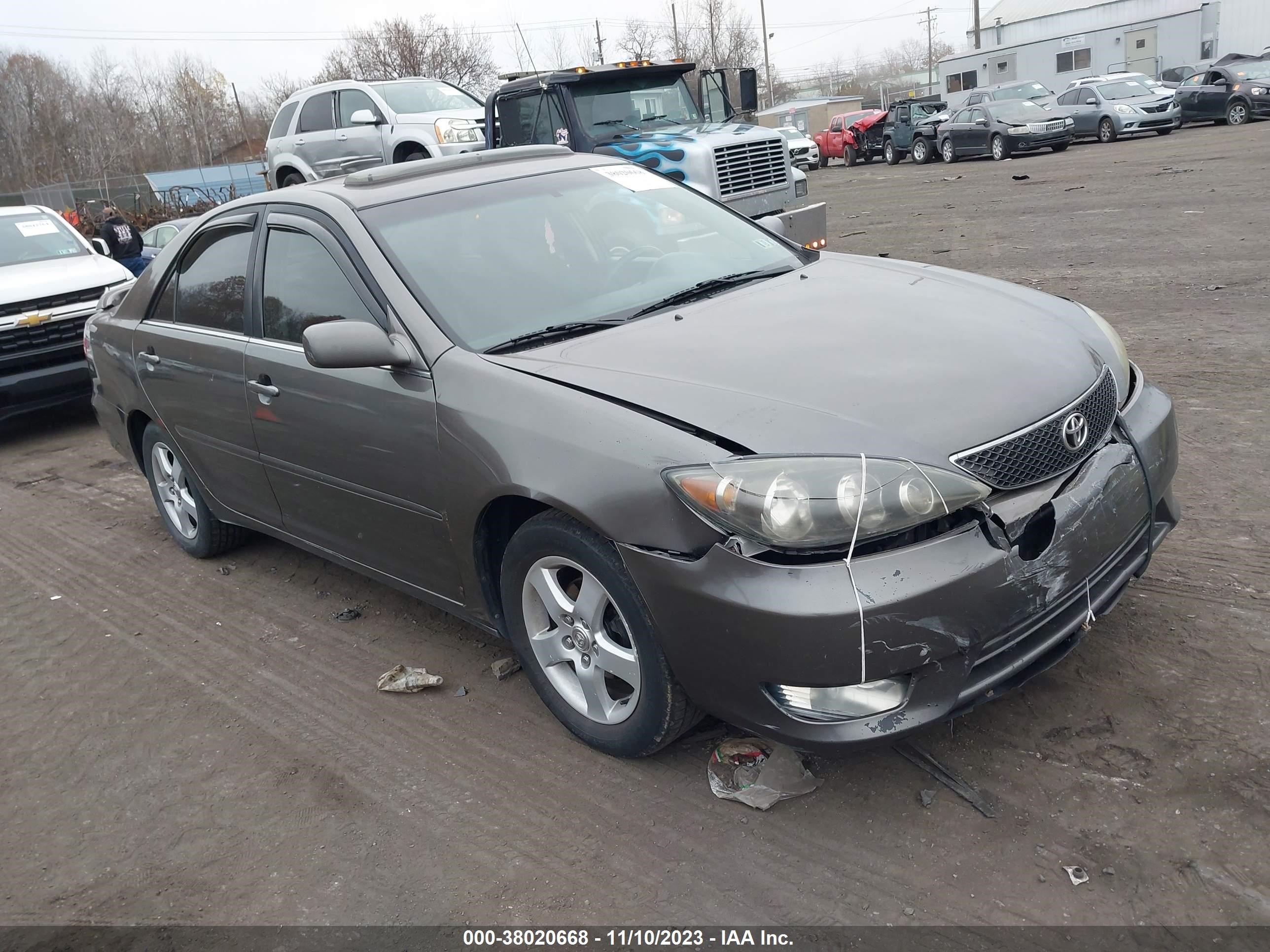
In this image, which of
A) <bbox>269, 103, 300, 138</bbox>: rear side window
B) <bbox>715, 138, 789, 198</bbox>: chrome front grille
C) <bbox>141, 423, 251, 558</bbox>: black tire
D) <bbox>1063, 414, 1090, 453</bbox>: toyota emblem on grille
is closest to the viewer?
<bbox>1063, 414, 1090, 453</bbox>: toyota emblem on grille

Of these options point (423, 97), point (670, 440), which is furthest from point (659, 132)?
point (670, 440)

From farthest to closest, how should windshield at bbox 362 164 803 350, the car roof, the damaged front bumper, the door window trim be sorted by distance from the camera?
the door window trim, the car roof, windshield at bbox 362 164 803 350, the damaged front bumper

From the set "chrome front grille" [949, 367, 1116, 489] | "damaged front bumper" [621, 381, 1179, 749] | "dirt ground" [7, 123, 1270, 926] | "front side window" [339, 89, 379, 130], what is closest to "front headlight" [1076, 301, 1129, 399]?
"chrome front grille" [949, 367, 1116, 489]

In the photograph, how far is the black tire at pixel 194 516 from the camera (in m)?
5.16

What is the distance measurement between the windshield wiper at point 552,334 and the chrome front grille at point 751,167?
24.9 ft

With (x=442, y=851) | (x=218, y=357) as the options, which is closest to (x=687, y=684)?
(x=442, y=851)

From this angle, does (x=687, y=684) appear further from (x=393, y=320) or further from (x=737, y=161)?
(x=737, y=161)

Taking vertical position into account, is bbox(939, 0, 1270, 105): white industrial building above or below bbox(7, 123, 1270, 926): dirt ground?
above

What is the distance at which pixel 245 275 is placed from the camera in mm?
4328

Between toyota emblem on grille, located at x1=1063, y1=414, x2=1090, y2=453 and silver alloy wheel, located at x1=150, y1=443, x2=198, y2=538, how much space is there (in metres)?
4.13

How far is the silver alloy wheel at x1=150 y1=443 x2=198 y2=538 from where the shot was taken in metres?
5.33

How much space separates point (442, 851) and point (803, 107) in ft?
185

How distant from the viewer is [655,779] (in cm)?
312

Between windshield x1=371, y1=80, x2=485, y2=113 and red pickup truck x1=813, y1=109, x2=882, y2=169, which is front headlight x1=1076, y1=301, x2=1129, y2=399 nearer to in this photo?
windshield x1=371, y1=80, x2=485, y2=113
